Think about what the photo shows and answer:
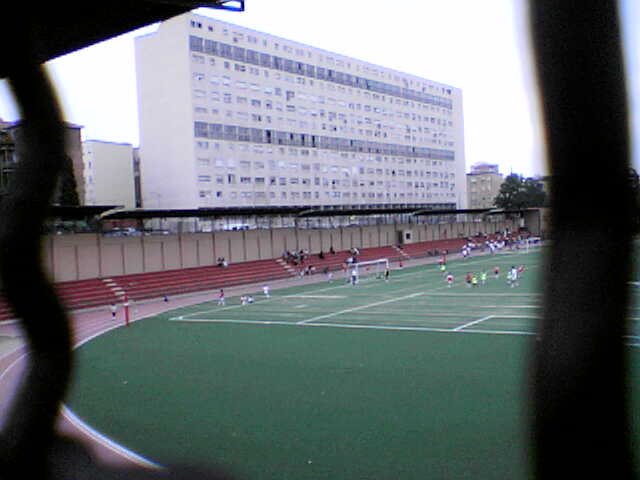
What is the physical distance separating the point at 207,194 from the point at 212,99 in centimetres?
549

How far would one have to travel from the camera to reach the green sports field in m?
7.25

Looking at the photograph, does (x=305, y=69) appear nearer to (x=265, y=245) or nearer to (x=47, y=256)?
(x=265, y=245)

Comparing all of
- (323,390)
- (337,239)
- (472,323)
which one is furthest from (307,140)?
(323,390)

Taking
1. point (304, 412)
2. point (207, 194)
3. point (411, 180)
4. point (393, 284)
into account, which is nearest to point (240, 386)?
point (304, 412)

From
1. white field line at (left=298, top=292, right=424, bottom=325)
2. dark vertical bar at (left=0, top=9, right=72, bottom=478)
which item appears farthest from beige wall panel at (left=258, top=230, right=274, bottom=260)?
dark vertical bar at (left=0, top=9, right=72, bottom=478)

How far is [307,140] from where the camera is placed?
44031 millimetres

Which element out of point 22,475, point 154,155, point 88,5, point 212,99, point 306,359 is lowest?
point 306,359

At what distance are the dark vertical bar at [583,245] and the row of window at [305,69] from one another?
121 feet

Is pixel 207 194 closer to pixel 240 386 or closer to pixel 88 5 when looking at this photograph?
pixel 240 386

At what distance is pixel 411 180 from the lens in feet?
176

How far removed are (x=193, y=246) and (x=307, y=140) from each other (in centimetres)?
1513

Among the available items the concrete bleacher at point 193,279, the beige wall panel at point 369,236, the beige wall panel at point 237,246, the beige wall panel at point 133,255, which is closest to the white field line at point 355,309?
the concrete bleacher at point 193,279

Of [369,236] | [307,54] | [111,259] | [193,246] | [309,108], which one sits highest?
[307,54]

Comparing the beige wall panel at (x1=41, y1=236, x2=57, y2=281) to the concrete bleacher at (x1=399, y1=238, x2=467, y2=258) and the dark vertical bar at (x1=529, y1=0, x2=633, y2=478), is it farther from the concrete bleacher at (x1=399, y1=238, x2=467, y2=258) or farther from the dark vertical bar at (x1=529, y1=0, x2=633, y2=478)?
the concrete bleacher at (x1=399, y1=238, x2=467, y2=258)
